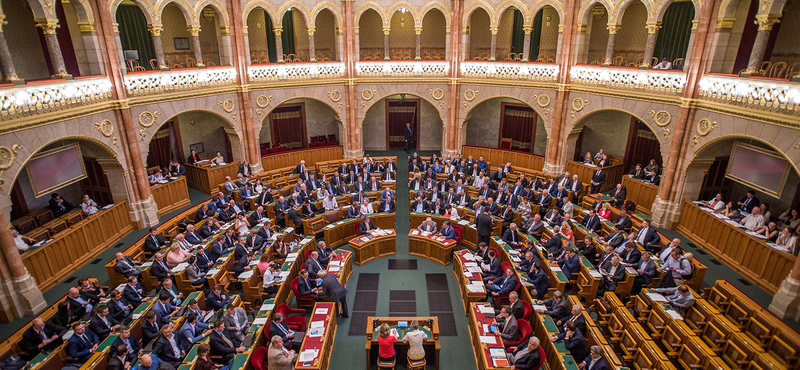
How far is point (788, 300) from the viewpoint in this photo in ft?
32.8

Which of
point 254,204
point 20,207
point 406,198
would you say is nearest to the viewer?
point 20,207

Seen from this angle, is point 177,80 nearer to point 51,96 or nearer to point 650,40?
point 51,96

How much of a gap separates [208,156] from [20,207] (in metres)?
8.51

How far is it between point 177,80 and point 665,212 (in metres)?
18.9

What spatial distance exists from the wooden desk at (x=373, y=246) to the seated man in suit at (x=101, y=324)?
6.62 meters

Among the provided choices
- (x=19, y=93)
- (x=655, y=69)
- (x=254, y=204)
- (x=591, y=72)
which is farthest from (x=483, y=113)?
(x=19, y=93)

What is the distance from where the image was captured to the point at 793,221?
38.5 feet

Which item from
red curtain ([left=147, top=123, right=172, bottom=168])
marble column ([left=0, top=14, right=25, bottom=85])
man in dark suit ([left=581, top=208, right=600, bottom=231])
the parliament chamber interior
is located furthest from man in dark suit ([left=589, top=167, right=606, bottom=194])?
marble column ([left=0, top=14, right=25, bottom=85])

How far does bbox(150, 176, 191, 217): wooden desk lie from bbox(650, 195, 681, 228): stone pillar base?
18303 mm

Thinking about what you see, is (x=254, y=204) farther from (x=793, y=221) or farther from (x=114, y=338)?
(x=793, y=221)

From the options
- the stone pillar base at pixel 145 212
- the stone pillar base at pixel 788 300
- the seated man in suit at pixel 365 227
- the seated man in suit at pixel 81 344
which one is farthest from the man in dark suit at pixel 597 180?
the stone pillar base at pixel 145 212

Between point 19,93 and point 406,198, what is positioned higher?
point 19,93

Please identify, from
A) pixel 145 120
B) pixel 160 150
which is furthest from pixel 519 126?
Result: pixel 160 150

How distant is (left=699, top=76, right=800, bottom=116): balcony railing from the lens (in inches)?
413
